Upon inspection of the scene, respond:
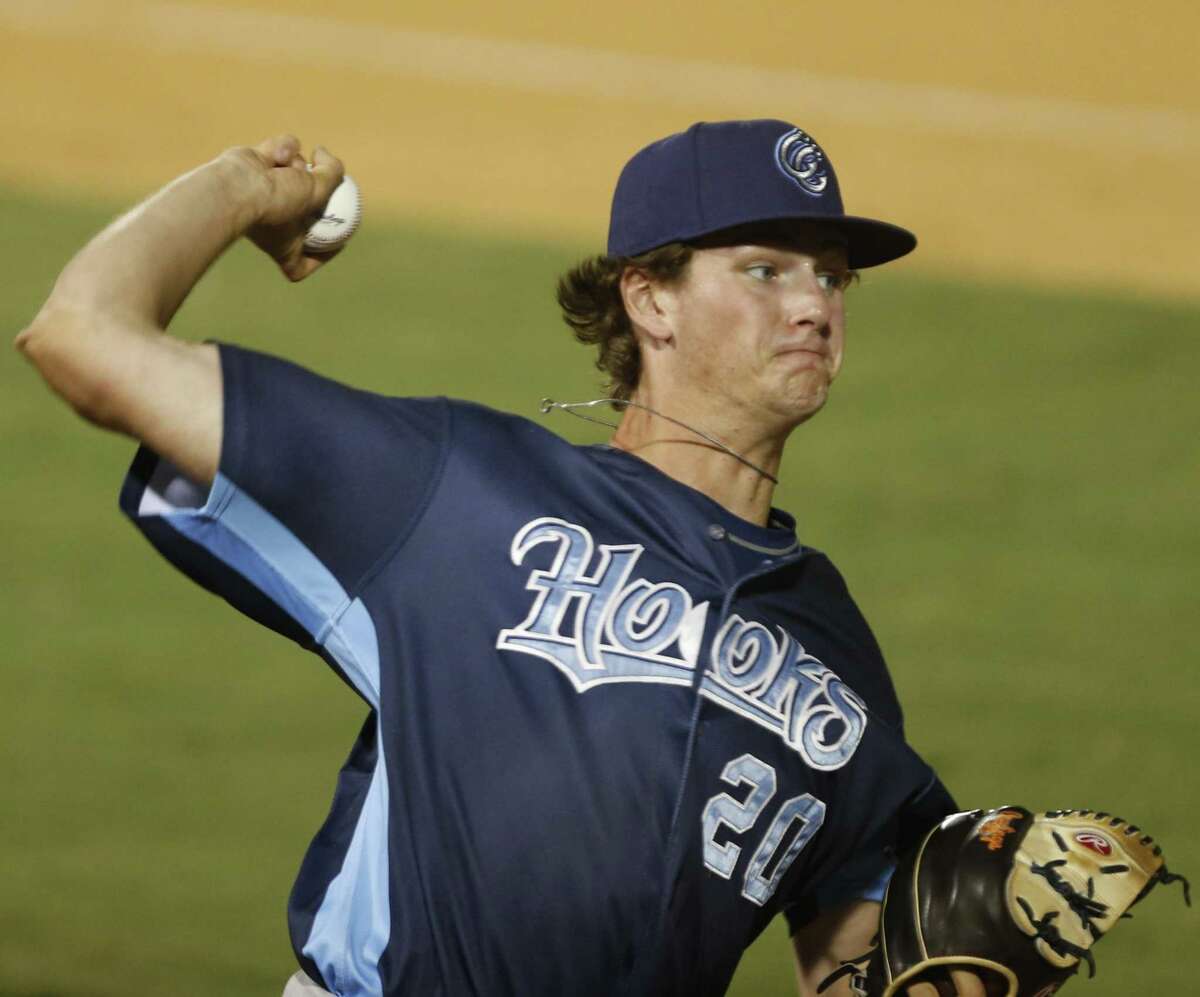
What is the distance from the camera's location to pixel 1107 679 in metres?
7.40

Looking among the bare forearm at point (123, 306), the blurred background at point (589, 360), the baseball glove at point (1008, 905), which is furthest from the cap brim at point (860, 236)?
the blurred background at point (589, 360)

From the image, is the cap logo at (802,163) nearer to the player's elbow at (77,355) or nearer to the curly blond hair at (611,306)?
the curly blond hair at (611,306)

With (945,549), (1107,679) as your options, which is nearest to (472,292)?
(945,549)

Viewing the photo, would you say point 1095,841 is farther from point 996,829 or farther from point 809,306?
point 809,306

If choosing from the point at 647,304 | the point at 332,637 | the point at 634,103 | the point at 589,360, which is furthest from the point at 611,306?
the point at 634,103

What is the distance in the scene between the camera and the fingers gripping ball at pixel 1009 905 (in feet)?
10.7

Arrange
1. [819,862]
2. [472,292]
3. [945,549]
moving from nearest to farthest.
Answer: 1. [819,862]
2. [945,549]
3. [472,292]

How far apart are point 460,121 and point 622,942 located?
367 inches

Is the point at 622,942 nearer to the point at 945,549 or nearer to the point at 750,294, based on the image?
the point at 750,294

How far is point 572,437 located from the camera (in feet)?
28.7

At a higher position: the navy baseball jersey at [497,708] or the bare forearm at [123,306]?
the bare forearm at [123,306]

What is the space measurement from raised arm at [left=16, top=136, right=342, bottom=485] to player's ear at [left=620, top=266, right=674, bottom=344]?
0.78 meters

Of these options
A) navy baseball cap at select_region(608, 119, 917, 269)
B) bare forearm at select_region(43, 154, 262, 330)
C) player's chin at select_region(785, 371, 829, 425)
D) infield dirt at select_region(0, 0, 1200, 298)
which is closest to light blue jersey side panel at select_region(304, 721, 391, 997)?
bare forearm at select_region(43, 154, 262, 330)

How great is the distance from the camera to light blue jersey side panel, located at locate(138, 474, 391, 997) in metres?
2.80
